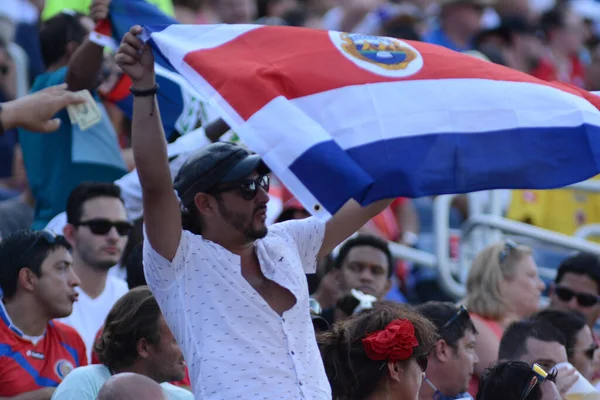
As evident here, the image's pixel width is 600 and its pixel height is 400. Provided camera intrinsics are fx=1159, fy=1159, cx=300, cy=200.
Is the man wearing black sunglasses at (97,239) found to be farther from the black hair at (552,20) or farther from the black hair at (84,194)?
the black hair at (552,20)

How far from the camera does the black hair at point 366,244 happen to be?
697 centimetres

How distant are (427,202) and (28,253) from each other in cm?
556

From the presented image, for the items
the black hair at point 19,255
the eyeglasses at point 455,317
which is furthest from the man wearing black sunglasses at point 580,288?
the black hair at point 19,255

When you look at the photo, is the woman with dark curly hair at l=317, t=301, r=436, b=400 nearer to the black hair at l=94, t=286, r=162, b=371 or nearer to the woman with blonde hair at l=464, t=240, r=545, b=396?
the black hair at l=94, t=286, r=162, b=371

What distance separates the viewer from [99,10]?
568 centimetres

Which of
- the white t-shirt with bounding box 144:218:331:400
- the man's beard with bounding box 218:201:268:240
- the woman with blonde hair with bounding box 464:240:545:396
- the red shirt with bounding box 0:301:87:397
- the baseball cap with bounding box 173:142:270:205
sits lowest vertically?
the woman with blonde hair with bounding box 464:240:545:396

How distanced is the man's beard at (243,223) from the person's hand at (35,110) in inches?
48.4

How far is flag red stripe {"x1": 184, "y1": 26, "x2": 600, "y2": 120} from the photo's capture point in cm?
388

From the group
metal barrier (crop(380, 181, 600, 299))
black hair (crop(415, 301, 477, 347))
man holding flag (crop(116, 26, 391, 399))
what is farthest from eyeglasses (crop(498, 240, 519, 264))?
man holding flag (crop(116, 26, 391, 399))

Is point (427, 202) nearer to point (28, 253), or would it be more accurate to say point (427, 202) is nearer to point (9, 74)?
point (9, 74)

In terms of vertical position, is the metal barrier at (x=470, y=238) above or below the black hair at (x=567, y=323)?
below

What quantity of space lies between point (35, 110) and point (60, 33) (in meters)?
2.02

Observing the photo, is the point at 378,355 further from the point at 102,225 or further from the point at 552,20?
the point at 552,20

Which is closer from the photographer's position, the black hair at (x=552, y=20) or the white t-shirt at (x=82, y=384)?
the white t-shirt at (x=82, y=384)
